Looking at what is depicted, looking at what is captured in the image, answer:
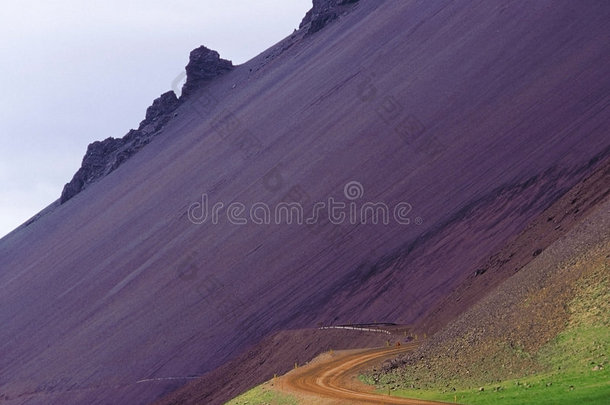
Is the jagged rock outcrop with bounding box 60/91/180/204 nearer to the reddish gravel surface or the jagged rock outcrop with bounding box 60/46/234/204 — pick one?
the jagged rock outcrop with bounding box 60/46/234/204

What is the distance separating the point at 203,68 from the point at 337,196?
65554 mm

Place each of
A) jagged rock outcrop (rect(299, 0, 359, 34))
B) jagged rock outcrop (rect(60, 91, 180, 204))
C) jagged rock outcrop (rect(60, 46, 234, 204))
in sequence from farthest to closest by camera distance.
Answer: jagged rock outcrop (rect(60, 46, 234, 204)) < jagged rock outcrop (rect(60, 91, 180, 204)) < jagged rock outcrop (rect(299, 0, 359, 34))

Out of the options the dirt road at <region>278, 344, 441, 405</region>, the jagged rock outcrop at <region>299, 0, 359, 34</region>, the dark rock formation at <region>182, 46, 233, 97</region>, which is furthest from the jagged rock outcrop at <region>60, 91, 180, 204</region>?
the dirt road at <region>278, 344, 441, 405</region>

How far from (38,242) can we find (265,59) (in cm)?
3262

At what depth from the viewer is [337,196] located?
189ft

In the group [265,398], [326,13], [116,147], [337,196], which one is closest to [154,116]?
[116,147]

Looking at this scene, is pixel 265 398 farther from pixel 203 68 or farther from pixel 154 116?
pixel 203 68

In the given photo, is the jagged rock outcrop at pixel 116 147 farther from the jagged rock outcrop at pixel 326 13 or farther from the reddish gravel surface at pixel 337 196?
the reddish gravel surface at pixel 337 196

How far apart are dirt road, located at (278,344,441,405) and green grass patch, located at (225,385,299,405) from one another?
1.28 feet

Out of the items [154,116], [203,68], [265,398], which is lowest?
[265,398]

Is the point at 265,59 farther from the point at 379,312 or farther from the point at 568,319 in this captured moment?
the point at 568,319

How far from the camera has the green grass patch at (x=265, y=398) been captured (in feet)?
87.7

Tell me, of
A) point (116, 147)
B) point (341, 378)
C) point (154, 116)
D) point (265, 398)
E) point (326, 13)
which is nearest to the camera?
point (265, 398)

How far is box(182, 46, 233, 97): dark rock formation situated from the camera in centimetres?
11862
